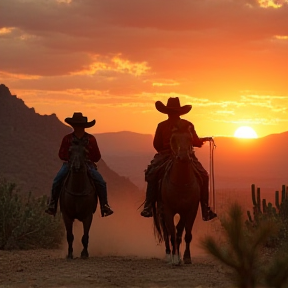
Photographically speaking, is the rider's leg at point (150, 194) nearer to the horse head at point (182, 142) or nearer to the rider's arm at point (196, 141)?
the rider's arm at point (196, 141)

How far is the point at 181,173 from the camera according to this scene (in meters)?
12.9

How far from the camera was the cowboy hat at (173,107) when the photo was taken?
1441cm

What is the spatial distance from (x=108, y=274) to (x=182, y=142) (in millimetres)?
2506

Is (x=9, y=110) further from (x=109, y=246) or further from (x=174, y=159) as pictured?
(x=174, y=159)

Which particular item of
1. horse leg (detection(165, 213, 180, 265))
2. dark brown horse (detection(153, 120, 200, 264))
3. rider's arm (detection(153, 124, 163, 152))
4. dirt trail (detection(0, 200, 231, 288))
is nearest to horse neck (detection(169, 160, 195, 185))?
dark brown horse (detection(153, 120, 200, 264))

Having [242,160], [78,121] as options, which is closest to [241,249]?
[78,121]

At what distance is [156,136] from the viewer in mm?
14242

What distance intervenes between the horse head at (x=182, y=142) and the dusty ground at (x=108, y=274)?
6.41 ft

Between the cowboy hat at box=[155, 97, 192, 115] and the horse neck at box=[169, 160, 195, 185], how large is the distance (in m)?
1.68

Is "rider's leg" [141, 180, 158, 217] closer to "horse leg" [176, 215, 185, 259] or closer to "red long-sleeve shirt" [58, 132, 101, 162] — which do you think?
"horse leg" [176, 215, 185, 259]

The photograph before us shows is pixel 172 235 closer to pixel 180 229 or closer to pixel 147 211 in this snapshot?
pixel 180 229

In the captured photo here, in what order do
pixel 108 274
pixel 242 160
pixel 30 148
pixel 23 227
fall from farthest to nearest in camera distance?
pixel 242 160 → pixel 30 148 → pixel 23 227 → pixel 108 274

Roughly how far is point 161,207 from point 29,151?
4096 cm

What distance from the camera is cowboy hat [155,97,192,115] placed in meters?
14.4
